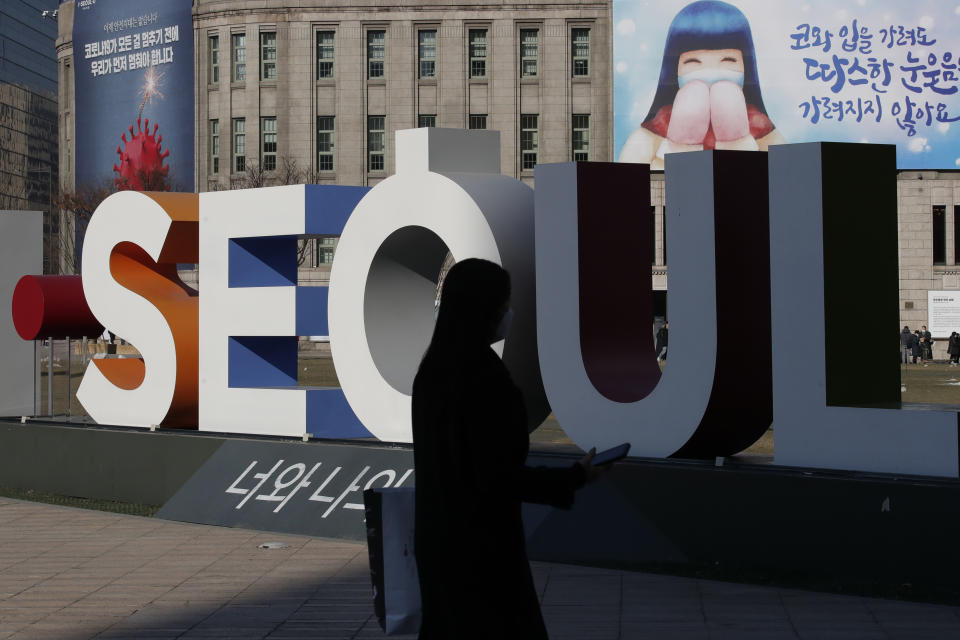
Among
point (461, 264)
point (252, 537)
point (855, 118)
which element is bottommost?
point (252, 537)

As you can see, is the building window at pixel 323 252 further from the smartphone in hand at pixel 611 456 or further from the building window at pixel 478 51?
the smartphone in hand at pixel 611 456

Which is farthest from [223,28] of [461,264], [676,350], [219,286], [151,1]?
[461,264]

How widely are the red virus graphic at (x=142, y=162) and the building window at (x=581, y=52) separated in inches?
706

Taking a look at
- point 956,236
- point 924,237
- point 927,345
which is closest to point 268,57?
point 924,237

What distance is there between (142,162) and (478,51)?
15.8 m

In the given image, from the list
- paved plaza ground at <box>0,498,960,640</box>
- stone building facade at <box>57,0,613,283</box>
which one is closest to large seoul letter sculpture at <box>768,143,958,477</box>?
paved plaza ground at <box>0,498,960,640</box>

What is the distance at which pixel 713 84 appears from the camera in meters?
51.6

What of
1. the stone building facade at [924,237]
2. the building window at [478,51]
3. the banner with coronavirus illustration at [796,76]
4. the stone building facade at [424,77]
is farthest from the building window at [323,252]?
the stone building facade at [924,237]

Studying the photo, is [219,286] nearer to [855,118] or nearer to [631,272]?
[631,272]

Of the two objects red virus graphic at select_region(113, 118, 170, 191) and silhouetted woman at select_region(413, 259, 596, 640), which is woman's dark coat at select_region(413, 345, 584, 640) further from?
red virus graphic at select_region(113, 118, 170, 191)

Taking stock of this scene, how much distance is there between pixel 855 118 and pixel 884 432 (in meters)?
44.6

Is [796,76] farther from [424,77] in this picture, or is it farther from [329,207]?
[329,207]

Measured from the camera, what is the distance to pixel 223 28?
61.2 meters

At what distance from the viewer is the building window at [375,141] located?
59812 mm
